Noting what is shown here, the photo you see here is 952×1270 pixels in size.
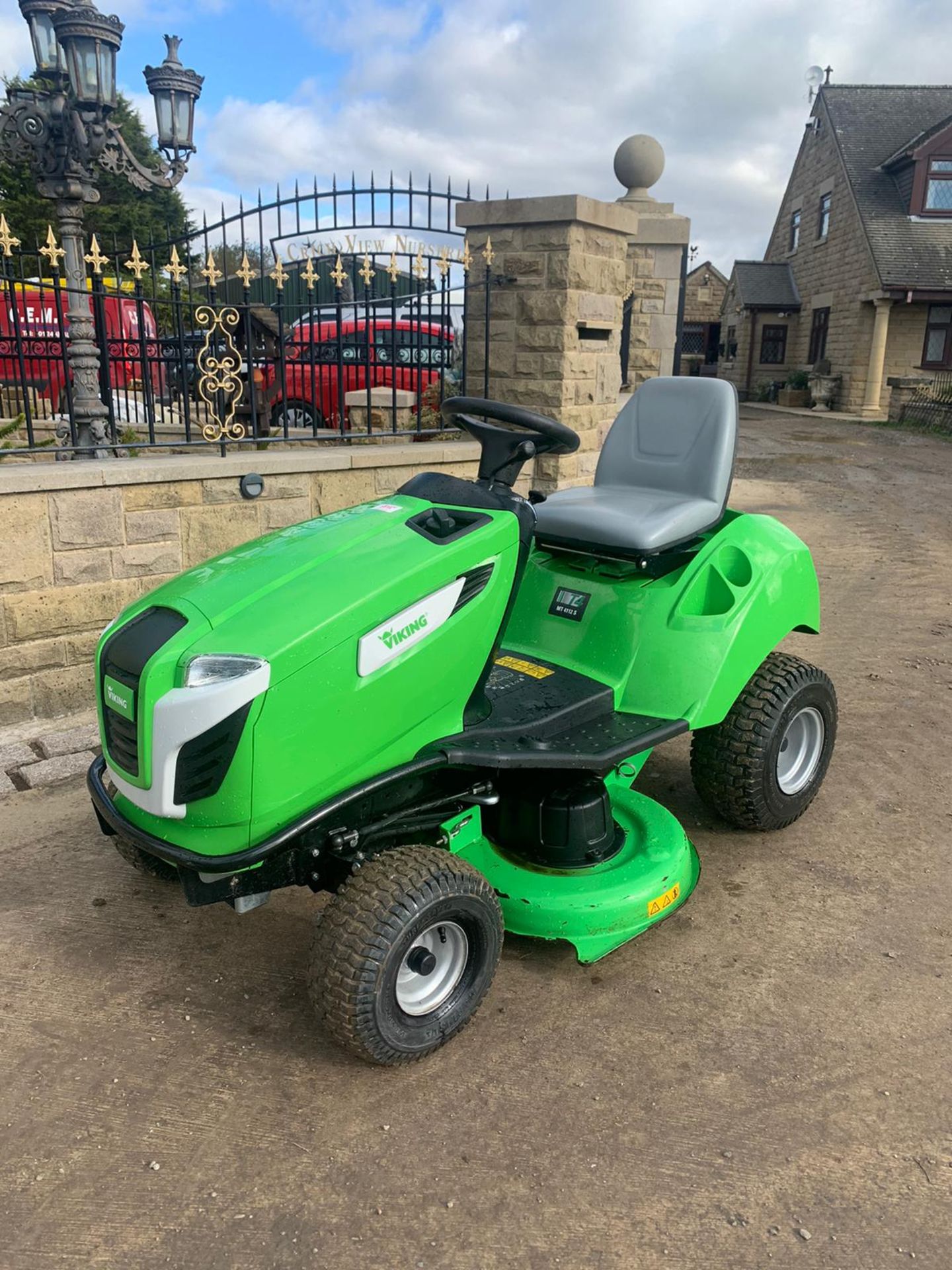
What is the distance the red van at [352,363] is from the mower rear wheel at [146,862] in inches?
109

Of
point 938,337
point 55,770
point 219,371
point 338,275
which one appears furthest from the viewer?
point 938,337

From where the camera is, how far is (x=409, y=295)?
5324 millimetres

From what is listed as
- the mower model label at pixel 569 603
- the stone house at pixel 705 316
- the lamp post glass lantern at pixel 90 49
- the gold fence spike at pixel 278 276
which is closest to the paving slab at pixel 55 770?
the mower model label at pixel 569 603

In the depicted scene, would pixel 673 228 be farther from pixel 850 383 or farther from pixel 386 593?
pixel 850 383

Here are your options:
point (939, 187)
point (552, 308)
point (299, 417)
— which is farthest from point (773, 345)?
point (552, 308)

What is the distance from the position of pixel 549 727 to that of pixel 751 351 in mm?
28487

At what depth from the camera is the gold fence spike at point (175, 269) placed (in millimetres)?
4410

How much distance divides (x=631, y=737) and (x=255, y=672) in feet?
3.89

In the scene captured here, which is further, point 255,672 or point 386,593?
point 386,593

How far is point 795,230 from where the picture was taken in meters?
29.3

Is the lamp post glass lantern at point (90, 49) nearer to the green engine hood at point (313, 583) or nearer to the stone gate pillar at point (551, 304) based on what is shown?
the stone gate pillar at point (551, 304)

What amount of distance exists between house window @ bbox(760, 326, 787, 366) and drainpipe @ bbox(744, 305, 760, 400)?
0.31 m

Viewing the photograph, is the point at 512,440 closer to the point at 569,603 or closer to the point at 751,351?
the point at 569,603

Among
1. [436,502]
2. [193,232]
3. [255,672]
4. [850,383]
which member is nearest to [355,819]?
[255,672]
